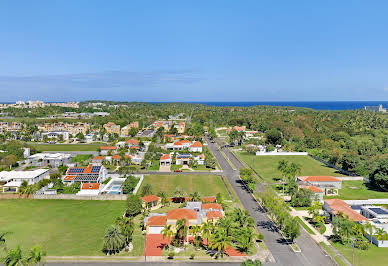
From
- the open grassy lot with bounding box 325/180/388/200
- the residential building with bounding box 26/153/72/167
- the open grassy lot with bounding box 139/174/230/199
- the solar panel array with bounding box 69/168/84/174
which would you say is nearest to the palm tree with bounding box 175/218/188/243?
the open grassy lot with bounding box 139/174/230/199

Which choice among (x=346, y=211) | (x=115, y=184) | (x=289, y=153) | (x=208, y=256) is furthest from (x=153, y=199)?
(x=289, y=153)

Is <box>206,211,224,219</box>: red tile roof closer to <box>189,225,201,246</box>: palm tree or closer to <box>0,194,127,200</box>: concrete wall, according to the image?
<box>189,225,201,246</box>: palm tree

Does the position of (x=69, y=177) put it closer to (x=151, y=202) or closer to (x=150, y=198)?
(x=150, y=198)

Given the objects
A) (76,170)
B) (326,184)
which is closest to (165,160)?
(76,170)

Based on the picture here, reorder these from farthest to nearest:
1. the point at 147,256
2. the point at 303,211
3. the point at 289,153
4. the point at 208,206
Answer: the point at 289,153
the point at 303,211
the point at 208,206
the point at 147,256

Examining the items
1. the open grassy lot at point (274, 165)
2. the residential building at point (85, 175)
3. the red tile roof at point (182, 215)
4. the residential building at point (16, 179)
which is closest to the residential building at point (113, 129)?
the open grassy lot at point (274, 165)

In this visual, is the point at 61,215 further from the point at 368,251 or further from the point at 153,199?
the point at 368,251
